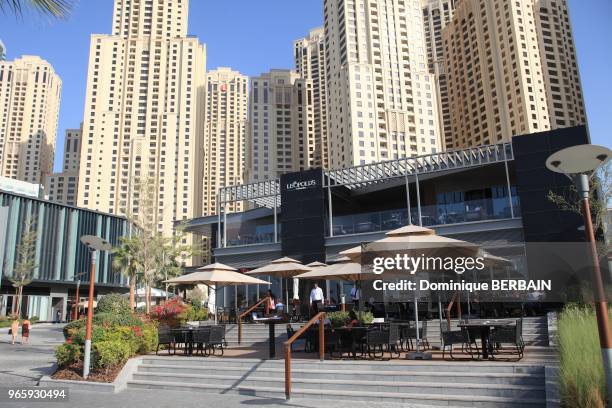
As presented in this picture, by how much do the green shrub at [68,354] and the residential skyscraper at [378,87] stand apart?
8325cm

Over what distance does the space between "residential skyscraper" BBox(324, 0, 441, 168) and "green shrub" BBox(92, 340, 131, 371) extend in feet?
273

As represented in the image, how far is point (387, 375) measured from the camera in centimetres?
866

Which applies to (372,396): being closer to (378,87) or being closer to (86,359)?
(86,359)

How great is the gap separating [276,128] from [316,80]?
19613 millimetres

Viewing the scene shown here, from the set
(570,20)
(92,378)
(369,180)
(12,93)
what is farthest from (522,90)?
(12,93)

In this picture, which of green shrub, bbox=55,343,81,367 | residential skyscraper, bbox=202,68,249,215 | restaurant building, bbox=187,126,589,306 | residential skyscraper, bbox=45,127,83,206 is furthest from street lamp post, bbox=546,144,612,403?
residential skyscraper, bbox=45,127,83,206

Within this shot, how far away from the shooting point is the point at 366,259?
466 inches

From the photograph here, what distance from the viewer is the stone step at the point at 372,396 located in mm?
7406

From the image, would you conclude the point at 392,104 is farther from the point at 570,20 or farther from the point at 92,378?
the point at 92,378

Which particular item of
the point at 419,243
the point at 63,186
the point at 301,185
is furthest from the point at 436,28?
the point at 419,243

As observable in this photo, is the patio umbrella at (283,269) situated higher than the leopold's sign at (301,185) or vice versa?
the leopold's sign at (301,185)

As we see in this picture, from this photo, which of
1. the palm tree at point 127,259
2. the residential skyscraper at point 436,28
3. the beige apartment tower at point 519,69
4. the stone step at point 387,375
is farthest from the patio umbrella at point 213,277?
the residential skyscraper at point 436,28

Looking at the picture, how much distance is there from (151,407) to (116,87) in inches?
4601

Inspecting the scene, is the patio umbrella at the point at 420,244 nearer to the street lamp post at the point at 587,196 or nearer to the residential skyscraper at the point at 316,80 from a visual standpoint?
the street lamp post at the point at 587,196
